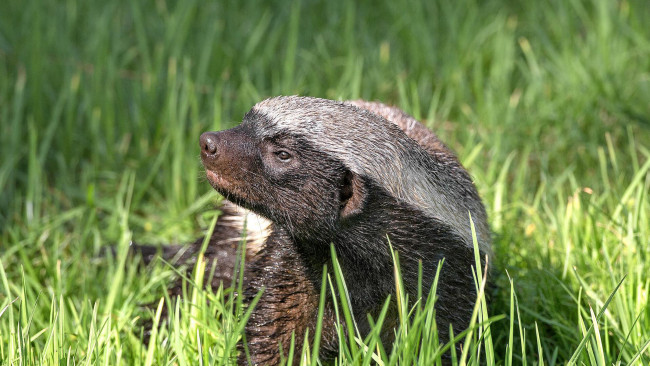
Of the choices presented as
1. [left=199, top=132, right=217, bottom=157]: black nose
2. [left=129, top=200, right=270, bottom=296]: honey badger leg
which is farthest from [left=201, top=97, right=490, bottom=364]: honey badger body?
[left=129, top=200, right=270, bottom=296]: honey badger leg

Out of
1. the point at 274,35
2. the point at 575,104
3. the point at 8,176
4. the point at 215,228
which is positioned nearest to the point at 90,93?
the point at 8,176

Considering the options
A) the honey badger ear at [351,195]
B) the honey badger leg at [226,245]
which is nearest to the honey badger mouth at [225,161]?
the honey badger ear at [351,195]

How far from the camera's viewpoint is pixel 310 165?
10.2 ft

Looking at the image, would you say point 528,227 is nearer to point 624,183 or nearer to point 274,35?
point 624,183

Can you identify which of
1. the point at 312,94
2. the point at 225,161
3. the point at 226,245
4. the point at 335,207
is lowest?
the point at 226,245

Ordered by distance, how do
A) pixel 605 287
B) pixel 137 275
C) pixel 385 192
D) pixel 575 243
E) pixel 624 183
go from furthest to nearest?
pixel 624 183, pixel 137 275, pixel 575 243, pixel 605 287, pixel 385 192

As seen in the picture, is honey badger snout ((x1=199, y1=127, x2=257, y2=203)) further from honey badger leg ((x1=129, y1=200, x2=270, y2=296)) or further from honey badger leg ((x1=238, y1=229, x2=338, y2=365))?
honey badger leg ((x1=129, y1=200, x2=270, y2=296))

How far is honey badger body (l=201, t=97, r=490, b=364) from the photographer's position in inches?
122

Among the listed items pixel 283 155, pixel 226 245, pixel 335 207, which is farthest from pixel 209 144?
pixel 226 245

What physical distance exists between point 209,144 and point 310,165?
36cm

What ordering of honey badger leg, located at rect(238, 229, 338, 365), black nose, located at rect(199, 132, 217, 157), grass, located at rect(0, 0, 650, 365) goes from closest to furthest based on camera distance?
black nose, located at rect(199, 132, 217, 157) < honey badger leg, located at rect(238, 229, 338, 365) < grass, located at rect(0, 0, 650, 365)

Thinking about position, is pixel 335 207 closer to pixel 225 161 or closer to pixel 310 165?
pixel 310 165

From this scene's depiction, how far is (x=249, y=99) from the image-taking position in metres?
5.44

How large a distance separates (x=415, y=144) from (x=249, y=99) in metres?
2.34
